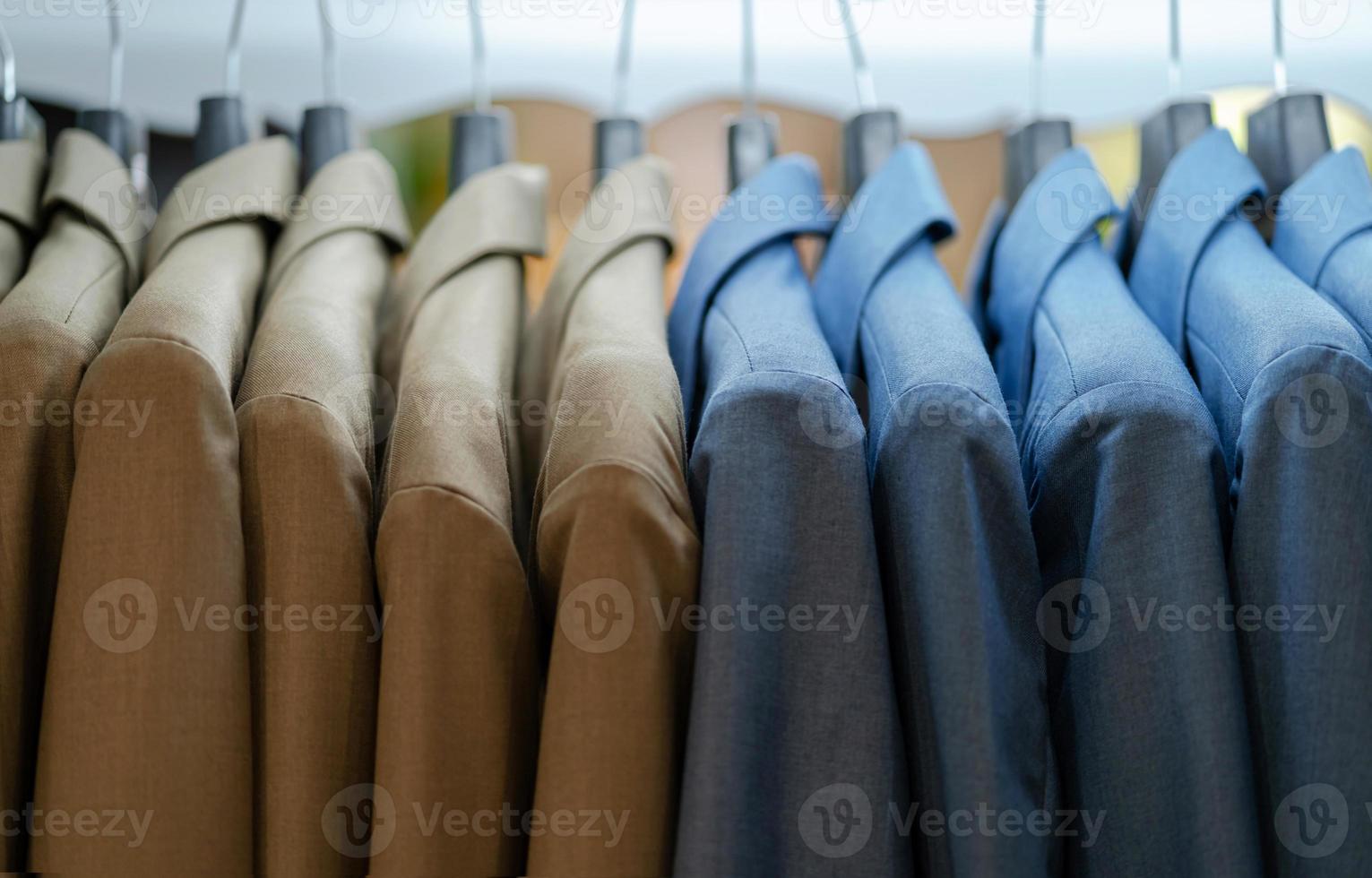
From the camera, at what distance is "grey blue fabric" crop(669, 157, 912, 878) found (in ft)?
2.01

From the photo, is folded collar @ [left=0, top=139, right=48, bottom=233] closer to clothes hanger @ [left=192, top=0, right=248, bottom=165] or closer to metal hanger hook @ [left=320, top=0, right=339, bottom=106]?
clothes hanger @ [left=192, top=0, right=248, bottom=165]

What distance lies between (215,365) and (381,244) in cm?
26

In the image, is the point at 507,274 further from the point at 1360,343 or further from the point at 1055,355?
the point at 1360,343

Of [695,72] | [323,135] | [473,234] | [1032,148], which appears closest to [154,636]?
[473,234]

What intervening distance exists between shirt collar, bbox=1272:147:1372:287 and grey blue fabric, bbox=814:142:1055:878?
0.25 meters

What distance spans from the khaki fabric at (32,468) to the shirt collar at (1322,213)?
733 millimetres

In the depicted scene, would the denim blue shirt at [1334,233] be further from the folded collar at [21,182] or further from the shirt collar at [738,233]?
the folded collar at [21,182]

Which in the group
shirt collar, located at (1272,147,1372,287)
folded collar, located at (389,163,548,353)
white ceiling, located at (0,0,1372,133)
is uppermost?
white ceiling, located at (0,0,1372,133)

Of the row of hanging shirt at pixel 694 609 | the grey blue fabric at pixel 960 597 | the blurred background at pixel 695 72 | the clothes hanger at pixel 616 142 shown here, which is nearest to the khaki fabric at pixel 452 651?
the row of hanging shirt at pixel 694 609

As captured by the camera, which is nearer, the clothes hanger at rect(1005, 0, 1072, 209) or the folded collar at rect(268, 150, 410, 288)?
the folded collar at rect(268, 150, 410, 288)

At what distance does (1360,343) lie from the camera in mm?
667

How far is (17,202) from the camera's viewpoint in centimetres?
84

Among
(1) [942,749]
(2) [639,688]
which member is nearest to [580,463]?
(2) [639,688]

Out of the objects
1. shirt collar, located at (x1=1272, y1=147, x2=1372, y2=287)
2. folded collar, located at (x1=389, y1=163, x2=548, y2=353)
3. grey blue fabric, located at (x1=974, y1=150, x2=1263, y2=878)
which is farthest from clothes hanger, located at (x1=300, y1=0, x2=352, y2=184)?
shirt collar, located at (x1=1272, y1=147, x2=1372, y2=287)
